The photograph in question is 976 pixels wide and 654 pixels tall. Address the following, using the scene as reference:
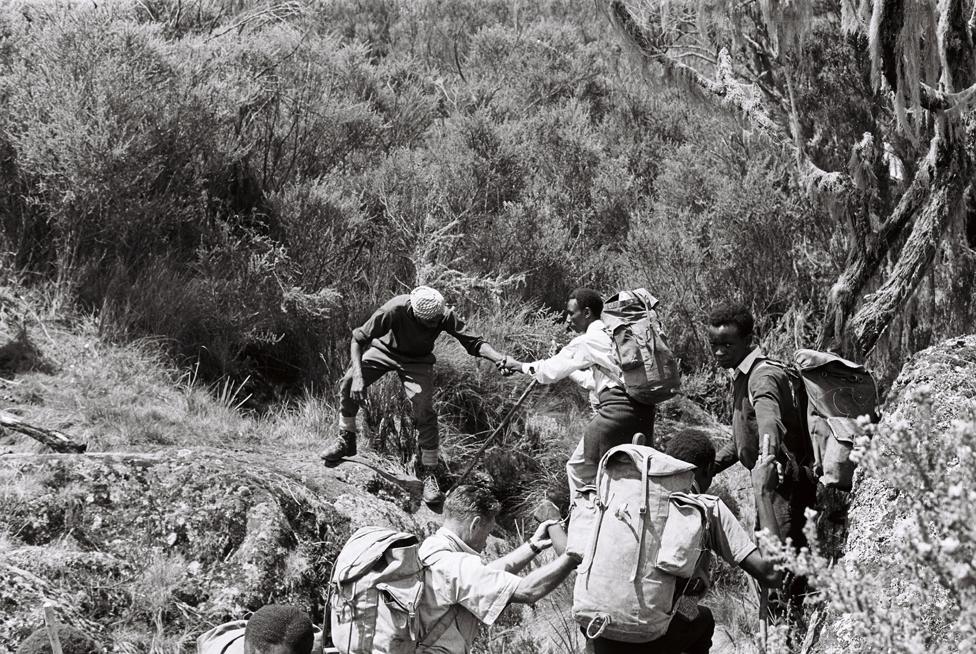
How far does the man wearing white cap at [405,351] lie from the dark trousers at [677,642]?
3.15 meters

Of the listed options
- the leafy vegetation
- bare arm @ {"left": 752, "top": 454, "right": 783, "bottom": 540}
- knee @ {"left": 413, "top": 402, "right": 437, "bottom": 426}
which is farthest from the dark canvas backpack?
knee @ {"left": 413, "top": 402, "right": 437, "bottom": 426}

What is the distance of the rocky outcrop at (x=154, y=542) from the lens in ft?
16.5

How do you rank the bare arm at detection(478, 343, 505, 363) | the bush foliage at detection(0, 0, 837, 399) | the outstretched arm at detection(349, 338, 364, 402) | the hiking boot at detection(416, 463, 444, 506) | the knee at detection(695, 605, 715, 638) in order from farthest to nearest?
the bush foliage at detection(0, 0, 837, 399) < the hiking boot at detection(416, 463, 444, 506) < the outstretched arm at detection(349, 338, 364, 402) < the bare arm at detection(478, 343, 505, 363) < the knee at detection(695, 605, 715, 638)

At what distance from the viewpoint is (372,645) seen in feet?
12.6

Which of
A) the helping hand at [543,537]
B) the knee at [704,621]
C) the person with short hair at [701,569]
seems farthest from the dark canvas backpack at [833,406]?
the helping hand at [543,537]

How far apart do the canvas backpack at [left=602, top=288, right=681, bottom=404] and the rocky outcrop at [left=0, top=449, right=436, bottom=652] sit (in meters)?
1.89

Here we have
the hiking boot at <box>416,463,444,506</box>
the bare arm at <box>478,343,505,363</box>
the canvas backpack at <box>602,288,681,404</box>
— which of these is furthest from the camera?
the hiking boot at <box>416,463,444,506</box>

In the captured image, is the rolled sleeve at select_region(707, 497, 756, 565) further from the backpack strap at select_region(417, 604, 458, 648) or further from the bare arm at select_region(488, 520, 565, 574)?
the backpack strap at select_region(417, 604, 458, 648)

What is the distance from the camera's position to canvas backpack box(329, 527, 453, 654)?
12.6ft

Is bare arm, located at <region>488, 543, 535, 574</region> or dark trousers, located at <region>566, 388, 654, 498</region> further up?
bare arm, located at <region>488, 543, 535, 574</region>

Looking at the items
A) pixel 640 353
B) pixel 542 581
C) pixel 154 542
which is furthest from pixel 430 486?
pixel 542 581

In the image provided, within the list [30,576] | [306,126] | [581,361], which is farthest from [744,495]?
[306,126]

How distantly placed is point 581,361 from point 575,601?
2.50 m

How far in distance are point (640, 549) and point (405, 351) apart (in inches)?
148
